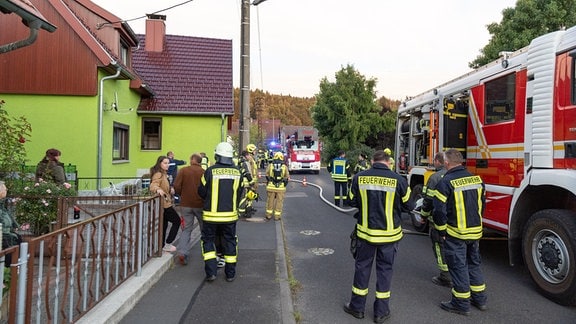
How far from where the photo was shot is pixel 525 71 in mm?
5273

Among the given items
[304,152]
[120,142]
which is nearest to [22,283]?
[120,142]

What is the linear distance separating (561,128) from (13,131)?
7.99 m

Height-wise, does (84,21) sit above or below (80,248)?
above

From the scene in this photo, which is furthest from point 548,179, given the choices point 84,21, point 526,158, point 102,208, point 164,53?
point 164,53

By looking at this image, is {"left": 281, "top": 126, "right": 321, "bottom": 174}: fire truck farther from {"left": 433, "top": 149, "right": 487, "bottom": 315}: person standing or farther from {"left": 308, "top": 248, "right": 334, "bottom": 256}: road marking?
{"left": 433, "top": 149, "right": 487, "bottom": 315}: person standing

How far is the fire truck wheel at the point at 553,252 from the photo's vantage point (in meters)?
4.35

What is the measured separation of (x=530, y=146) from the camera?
507 cm

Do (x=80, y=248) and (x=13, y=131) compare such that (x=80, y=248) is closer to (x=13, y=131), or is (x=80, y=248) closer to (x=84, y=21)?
(x=13, y=131)

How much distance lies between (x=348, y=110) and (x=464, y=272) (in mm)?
34030

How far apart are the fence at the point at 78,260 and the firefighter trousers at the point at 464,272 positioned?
3499 millimetres

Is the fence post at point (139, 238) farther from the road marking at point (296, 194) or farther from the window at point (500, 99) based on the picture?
the road marking at point (296, 194)

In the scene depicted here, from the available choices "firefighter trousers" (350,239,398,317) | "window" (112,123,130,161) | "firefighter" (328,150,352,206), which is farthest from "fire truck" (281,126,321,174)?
"firefighter trousers" (350,239,398,317)

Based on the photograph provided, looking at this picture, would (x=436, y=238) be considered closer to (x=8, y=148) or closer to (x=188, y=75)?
(x=8, y=148)

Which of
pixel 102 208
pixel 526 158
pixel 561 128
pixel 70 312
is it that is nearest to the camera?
pixel 70 312
